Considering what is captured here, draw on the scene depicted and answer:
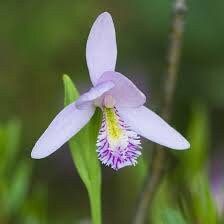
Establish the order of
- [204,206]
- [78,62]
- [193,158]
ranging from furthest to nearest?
[78,62], [193,158], [204,206]

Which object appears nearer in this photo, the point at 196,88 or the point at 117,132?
the point at 117,132

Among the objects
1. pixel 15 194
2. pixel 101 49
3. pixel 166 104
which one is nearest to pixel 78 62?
pixel 15 194

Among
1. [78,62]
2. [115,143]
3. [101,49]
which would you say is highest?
[78,62]

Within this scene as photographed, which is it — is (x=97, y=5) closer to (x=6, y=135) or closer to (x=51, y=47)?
(x=51, y=47)

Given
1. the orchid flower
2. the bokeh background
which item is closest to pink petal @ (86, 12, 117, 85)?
the orchid flower

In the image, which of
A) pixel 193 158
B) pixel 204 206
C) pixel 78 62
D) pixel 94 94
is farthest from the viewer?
pixel 78 62

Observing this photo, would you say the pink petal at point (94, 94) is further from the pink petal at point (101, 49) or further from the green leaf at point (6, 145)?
the green leaf at point (6, 145)

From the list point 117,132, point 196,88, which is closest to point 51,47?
point 196,88

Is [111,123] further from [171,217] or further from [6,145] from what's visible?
[6,145]
